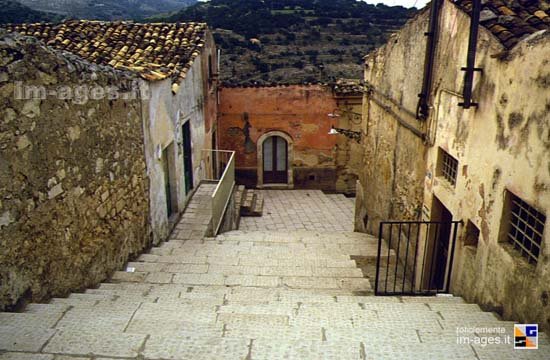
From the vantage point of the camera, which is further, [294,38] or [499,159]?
[294,38]

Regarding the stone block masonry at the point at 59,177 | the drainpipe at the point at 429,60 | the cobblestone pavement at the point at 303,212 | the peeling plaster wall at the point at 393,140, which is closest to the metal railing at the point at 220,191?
the cobblestone pavement at the point at 303,212

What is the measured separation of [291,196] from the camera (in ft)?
58.3

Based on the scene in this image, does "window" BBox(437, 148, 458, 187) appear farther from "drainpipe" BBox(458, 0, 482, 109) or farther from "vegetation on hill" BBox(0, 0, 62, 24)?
"vegetation on hill" BBox(0, 0, 62, 24)

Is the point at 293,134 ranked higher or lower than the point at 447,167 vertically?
lower

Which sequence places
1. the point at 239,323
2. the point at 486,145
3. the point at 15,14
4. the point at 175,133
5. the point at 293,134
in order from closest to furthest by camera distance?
the point at 239,323, the point at 486,145, the point at 175,133, the point at 293,134, the point at 15,14

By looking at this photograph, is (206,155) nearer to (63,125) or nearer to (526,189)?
(63,125)

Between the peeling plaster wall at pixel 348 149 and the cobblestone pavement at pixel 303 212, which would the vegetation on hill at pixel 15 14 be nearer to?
the cobblestone pavement at pixel 303 212

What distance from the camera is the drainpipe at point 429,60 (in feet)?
21.8

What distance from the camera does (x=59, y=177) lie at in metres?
4.48

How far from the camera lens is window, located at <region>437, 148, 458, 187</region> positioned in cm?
622

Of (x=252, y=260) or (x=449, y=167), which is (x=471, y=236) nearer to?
(x=449, y=167)

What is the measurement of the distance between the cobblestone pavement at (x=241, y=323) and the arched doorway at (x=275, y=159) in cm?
1264

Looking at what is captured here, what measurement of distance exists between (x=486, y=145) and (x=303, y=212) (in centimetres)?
1105

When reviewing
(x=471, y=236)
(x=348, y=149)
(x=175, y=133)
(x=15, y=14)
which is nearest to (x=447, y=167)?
(x=471, y=236)
